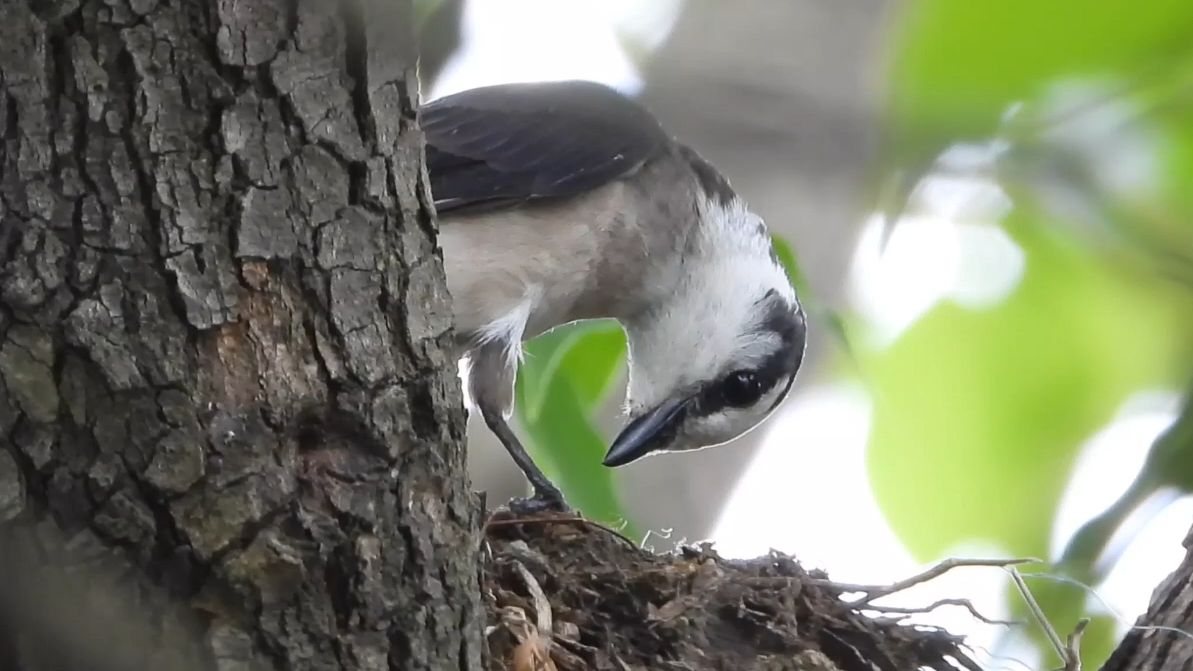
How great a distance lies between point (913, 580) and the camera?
8.28ft

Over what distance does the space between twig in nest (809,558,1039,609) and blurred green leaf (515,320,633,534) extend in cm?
50

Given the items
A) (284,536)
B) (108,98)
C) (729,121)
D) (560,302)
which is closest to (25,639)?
(284,536)

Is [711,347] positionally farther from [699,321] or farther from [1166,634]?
[1166,634]

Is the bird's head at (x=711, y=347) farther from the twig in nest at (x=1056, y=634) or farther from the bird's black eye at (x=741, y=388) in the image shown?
the twig in nest at (x=1056, y=634)

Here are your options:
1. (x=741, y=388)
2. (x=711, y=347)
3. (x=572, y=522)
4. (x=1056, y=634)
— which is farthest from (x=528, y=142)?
(x=1056, y=634)

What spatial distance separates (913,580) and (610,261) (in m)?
1.02

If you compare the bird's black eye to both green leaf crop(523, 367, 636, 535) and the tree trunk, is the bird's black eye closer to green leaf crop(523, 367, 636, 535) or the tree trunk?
green leaf crop(523, 367, 636, 535)

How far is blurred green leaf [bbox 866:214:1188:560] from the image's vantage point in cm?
239

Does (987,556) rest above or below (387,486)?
below

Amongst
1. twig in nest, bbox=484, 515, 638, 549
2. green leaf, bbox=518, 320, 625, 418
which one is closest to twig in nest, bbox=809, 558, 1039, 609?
twig in nest, bbox=484, 515, 638, 549

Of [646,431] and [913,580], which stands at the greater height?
[646,431]

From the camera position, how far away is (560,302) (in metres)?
3.13

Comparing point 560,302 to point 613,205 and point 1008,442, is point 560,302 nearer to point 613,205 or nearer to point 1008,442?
point 613,205

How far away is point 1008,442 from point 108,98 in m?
1.65
